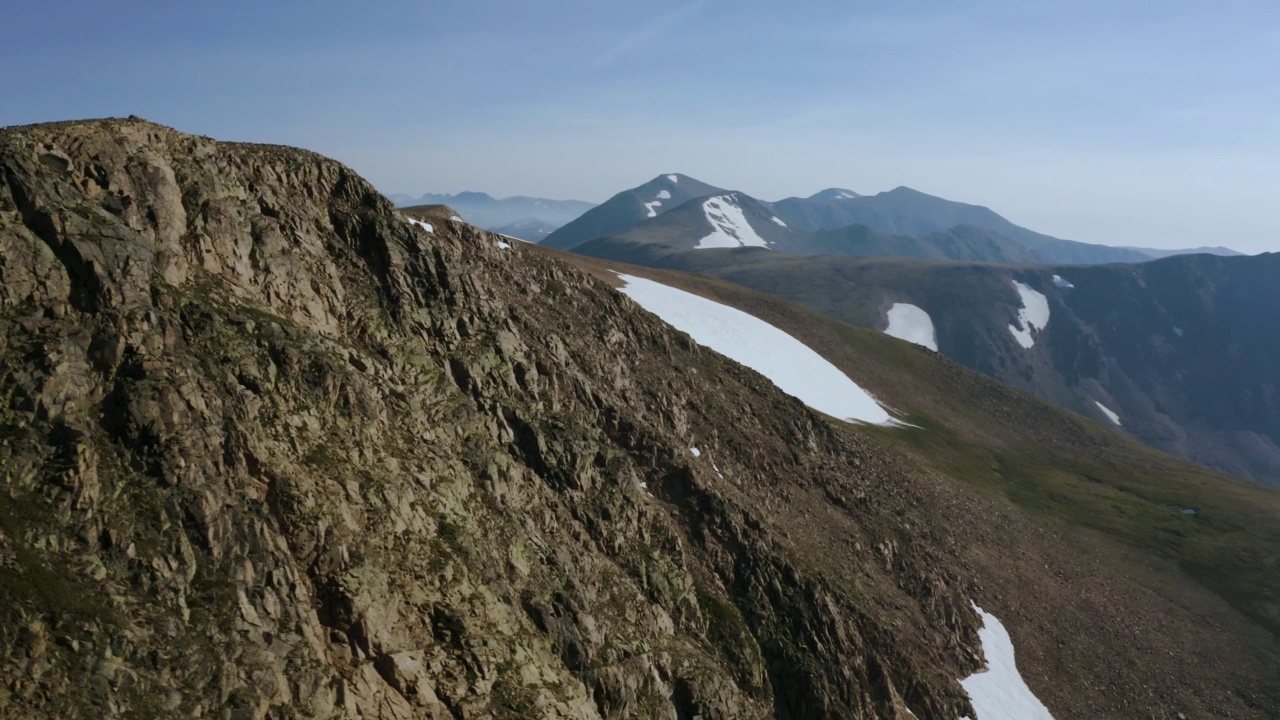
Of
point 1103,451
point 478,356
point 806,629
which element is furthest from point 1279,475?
point 478,356

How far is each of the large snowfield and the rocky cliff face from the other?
33.6 meters

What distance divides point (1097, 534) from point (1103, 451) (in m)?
42.0

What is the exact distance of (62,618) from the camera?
1772 cm

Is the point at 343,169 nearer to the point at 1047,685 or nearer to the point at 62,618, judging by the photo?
the point at 62,618

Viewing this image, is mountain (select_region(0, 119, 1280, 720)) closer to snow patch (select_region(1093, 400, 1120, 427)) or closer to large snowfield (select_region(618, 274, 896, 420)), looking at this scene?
large snowfield (select_region(618, 274, 896, 420))

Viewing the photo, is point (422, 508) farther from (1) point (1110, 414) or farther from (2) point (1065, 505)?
(1) point (1110, 414)

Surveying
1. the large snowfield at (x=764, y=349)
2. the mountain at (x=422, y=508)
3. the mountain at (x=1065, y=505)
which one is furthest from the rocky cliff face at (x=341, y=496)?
the large snowfield at (x=764, y=349)

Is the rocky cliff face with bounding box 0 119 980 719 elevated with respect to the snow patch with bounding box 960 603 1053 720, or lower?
elevated

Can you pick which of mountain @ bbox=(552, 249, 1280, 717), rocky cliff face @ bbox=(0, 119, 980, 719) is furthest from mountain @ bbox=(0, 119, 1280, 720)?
mountain @ bbox=(552, 249, 1280, 717)

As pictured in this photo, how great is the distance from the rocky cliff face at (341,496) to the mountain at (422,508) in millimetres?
108

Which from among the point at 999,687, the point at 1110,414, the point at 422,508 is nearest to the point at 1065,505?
the point at 999,687

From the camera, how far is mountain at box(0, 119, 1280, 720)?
20.2 metres

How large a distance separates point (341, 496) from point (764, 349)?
68.9 m

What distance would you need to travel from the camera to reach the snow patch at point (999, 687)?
46344mm
